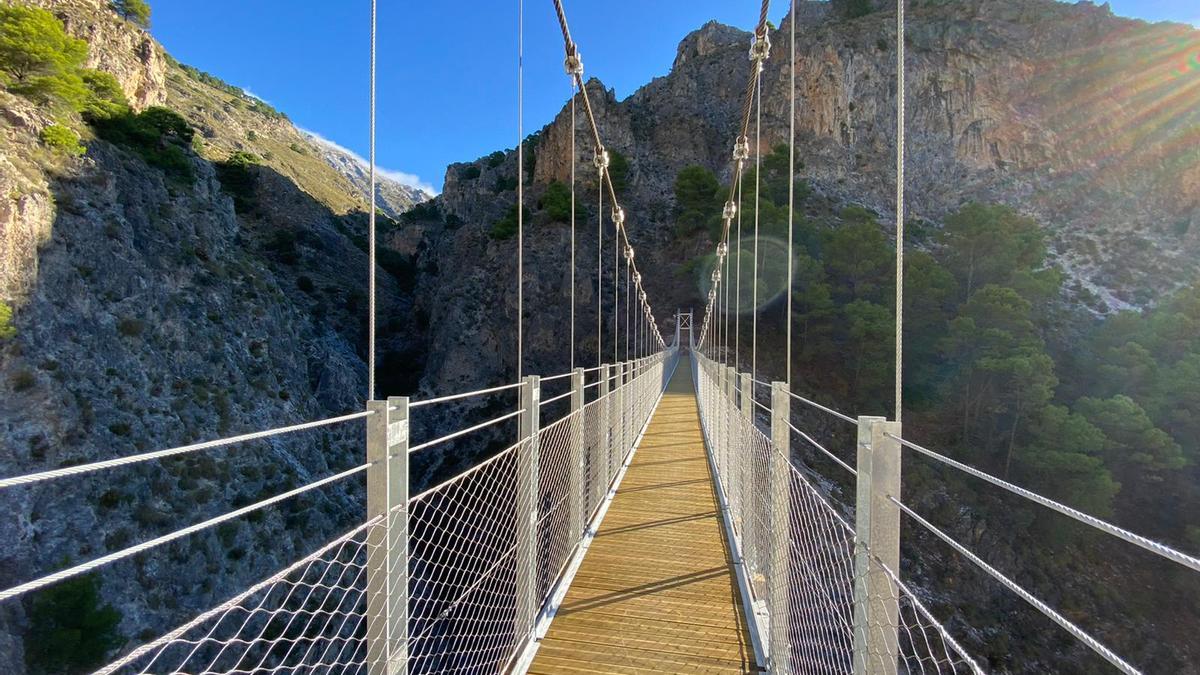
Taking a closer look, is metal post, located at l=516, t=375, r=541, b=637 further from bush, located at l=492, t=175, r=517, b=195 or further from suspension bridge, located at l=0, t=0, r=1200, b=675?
bush, located at l=492, t=175, r=517, b=195

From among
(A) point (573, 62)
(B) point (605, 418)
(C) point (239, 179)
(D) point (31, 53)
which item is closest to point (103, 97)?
(D) point (31, 53)

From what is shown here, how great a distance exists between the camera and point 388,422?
1.06 meters

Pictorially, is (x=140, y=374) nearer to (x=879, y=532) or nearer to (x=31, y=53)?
(x=31, y=53)

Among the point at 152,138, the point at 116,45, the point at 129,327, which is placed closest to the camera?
the point at 129,327

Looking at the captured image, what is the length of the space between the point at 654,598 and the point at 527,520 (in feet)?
2.39

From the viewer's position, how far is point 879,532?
3.31 ft

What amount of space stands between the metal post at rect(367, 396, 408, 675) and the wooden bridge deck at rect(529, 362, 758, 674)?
0.80 meters

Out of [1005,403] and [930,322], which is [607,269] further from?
[1005,403]

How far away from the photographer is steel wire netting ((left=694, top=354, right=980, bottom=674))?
1.01 m

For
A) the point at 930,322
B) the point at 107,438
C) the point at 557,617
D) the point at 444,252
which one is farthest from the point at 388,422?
the point at 444,252

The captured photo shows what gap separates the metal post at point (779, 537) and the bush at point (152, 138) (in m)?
23.5

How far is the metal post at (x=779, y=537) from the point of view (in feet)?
5.30

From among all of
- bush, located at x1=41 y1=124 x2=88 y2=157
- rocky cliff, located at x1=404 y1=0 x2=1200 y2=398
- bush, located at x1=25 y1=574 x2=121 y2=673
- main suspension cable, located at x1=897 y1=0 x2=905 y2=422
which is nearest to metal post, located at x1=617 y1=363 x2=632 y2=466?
main suspension cable, located at x1=897 y1=0 x2=905 y2=422

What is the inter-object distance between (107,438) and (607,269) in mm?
18493
